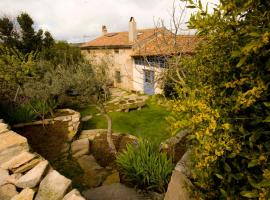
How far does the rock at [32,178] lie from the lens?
12.3 ft

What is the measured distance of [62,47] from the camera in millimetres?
25000

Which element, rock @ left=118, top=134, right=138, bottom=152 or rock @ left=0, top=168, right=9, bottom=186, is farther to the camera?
rock @ left=118, top=134, right=138, bottom=152

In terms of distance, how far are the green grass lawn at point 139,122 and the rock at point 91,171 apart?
2.59 m

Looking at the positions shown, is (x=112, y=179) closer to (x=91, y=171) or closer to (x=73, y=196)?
(x=91, y=171)

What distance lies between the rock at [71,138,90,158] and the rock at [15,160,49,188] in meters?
4.02

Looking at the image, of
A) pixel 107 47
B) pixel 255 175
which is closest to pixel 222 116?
pixel 255 175

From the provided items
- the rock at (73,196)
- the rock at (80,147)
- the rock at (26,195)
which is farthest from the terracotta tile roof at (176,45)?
the rock at (80,147)

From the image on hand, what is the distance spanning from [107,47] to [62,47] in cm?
459

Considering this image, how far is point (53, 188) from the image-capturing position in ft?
11.8

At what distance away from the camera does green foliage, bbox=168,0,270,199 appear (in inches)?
72.4

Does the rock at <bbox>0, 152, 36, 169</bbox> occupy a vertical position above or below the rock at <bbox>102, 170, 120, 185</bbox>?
above

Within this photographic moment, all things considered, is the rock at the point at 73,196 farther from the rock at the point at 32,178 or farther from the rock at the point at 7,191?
the rock at the point at 7,191

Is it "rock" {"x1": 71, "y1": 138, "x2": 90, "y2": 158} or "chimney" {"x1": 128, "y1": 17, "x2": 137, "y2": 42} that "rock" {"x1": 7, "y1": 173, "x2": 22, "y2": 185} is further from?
"chimney" {"x1": 128, "y1": 17, "x2": 137, "y2": 42}

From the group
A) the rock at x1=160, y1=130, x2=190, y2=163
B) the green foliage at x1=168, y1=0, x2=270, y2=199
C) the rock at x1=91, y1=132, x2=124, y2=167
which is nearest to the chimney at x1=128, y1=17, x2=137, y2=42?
the rock at x1=91, y1=132, x2=124, y2=167
